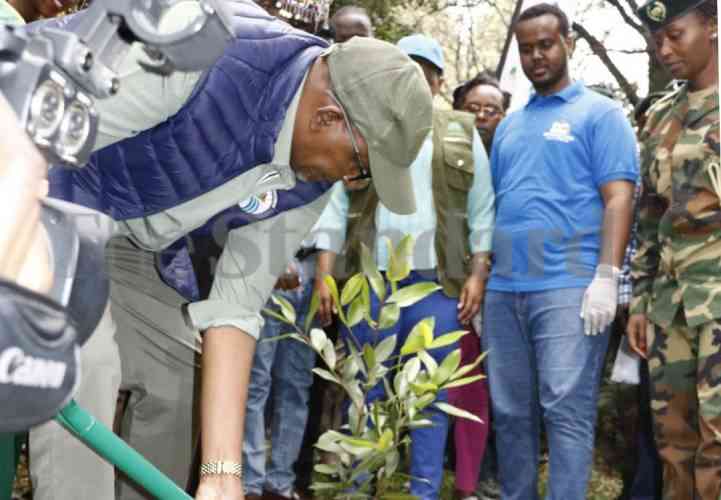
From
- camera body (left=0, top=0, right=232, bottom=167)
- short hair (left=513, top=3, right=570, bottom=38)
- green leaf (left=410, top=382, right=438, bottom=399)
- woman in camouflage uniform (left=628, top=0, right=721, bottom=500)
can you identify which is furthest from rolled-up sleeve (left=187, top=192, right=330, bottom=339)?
short hair (left=513, top=3, right=570, bottom=38)

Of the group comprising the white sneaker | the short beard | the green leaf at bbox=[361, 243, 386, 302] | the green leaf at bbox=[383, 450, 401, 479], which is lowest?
the white sneaker

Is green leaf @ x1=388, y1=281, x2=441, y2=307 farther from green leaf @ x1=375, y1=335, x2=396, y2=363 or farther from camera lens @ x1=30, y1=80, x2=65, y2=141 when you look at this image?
camera lens @ x1=30, y1=80, x2=65, y2=141

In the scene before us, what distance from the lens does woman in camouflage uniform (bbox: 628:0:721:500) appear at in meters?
3.29

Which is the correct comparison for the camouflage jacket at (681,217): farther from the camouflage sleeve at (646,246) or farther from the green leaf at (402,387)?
the green leaf at (402,387)

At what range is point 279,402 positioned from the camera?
4.28 m

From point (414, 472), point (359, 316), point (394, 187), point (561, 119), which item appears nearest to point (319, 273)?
point (414, 472)

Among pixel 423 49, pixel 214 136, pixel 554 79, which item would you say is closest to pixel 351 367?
pixel 214 136

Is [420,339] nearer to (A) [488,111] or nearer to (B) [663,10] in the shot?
(B) [663,10]

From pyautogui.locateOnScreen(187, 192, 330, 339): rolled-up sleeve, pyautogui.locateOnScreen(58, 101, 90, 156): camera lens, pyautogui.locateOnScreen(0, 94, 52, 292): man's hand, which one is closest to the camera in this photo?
pyautogui.locateOnScreen(0, 94, 52, 292): man's hand

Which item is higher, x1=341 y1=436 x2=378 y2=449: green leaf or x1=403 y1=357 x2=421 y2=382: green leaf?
x1=403 y1=357 x2=421 y2=382: green leaf

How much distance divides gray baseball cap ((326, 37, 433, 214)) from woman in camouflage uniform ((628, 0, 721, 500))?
4.85 feet

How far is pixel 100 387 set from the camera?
2.04m

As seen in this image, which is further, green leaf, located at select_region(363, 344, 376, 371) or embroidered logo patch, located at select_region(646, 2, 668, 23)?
embroidered logo patch, located at select_region(646, 2, 668, 23)

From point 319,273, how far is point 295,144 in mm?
1999
